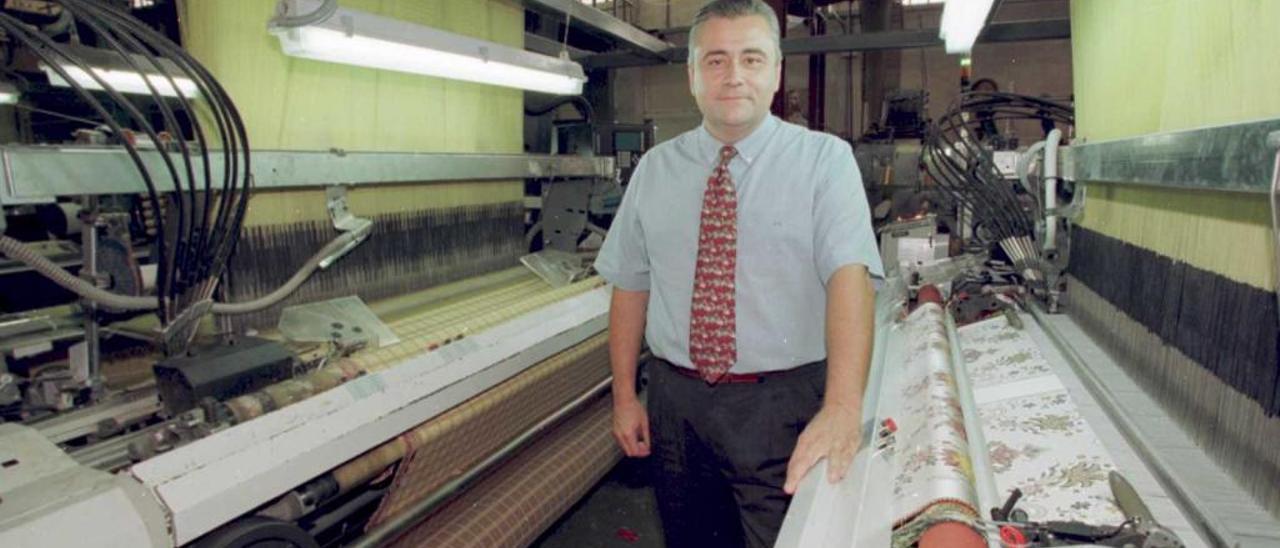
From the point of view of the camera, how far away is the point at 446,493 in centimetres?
208

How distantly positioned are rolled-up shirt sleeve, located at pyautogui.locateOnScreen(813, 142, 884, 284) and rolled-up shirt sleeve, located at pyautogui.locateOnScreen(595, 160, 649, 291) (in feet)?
1.43

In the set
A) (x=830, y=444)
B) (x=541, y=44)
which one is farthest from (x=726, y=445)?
(x=541, y=44)

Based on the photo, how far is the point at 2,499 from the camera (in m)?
1.17

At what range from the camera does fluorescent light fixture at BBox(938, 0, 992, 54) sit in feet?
7.64

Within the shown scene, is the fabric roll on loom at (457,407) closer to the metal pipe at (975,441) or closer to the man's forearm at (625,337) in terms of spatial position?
the man's forearm at (625,337)

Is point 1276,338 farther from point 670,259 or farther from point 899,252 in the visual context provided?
point 899,252

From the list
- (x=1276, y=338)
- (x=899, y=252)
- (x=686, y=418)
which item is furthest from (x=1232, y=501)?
(x=899, y=252)

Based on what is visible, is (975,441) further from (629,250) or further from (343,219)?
(343,219)

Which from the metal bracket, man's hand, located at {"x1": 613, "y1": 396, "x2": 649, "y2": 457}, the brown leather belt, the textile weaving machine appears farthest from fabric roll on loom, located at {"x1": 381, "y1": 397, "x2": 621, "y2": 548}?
the textile weaving machine

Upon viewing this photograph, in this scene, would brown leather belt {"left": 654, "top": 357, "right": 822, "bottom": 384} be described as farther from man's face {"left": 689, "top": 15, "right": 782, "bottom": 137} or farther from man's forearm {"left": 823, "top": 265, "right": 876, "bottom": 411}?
man's face {"left": 689, "top": 15, "right": 782, "bottom": 137}

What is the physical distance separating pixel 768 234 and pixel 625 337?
18.6 inches

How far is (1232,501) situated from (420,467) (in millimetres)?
1776

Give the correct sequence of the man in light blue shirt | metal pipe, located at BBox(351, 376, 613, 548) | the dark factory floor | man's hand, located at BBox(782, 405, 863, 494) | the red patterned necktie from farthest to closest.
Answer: the dark factory floor, metal pipe, located at BBox(351, 376, 613, 548), the red patterned necktie, the man in light blue shirt, man's hand, located at BBox(782, 405, 863, 494)

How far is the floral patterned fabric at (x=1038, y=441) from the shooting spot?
127 centimetres
